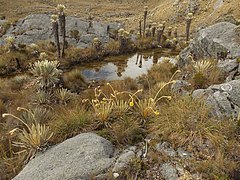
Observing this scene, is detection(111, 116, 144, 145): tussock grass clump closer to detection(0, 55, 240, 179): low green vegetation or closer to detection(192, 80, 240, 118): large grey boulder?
detection(0, 55, 240, 179): low green vegetation

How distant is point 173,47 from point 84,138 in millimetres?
18596

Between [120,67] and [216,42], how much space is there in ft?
24.4

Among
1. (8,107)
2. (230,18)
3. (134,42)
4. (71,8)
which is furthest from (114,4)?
(8,107)

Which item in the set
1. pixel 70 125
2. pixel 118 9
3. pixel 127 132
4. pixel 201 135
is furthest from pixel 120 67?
pixel 118 9

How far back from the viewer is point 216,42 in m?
10.2

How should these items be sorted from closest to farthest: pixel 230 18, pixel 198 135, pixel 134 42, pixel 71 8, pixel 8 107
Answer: pixel 198 135 → pixel 8 107 → pixel 230 18 → pixel 134 42 → pixel 71 8

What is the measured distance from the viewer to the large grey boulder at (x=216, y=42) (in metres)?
9.49

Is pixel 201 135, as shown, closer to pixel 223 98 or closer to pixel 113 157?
pixel 223 98

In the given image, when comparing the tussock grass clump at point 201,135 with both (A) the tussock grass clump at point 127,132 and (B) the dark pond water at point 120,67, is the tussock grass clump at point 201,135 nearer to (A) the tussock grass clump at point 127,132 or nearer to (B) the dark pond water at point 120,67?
(A) the tussock grass clump at point 127,132

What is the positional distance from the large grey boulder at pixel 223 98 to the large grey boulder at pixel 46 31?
590 inches

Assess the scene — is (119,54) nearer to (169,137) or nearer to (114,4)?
(169,137)

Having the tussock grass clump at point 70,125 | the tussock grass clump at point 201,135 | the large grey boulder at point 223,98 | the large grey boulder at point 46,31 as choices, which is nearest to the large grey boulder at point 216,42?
the large grey boulder at point 223,98

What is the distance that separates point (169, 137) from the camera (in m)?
4.88

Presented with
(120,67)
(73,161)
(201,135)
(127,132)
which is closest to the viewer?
(73,161)
